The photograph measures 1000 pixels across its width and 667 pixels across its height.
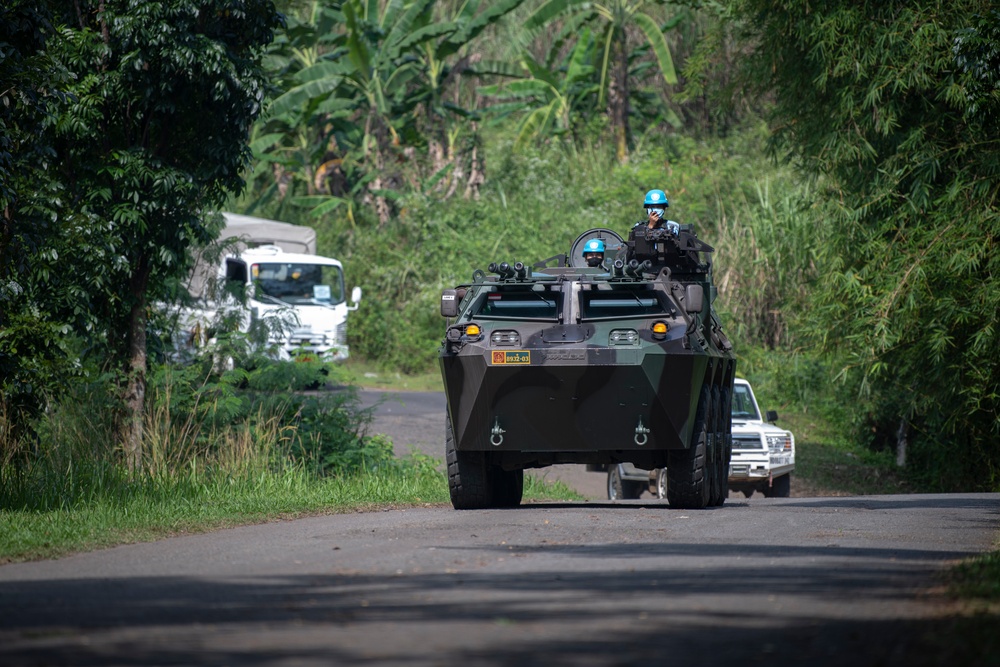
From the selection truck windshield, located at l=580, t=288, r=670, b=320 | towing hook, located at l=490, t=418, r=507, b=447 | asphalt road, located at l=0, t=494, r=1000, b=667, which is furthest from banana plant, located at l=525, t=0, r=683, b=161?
asphalt road, located at l=0, t=494, r=1000, b=667

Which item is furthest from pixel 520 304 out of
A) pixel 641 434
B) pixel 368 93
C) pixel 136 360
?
pixel 368 93

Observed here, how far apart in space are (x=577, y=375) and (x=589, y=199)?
83.2 ft

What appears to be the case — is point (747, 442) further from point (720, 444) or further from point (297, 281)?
point (297, 281)

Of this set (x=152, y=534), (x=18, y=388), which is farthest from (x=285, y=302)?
(x=152, y=534)

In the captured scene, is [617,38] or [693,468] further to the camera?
[617,38]

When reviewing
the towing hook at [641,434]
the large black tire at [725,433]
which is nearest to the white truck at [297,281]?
the large black tire at [725,433]

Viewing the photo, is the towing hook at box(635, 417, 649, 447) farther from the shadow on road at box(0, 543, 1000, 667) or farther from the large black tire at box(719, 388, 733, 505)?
the shadow on road at box(0, 543, 1000, 667)

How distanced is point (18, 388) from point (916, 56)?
12321 mm

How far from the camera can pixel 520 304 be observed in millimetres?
13906

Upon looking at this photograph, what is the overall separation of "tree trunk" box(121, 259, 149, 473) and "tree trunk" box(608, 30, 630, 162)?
23181 mm

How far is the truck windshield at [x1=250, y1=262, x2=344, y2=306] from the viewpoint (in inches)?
1244

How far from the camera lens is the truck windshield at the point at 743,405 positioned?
21656 mm

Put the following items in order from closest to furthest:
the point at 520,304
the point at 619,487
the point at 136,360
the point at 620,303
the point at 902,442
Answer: the point at 620,303, the point at 520,304, the point at 136,360, the point at 619,487, the point at 902,442

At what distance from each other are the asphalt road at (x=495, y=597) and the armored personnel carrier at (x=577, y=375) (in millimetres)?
1832
